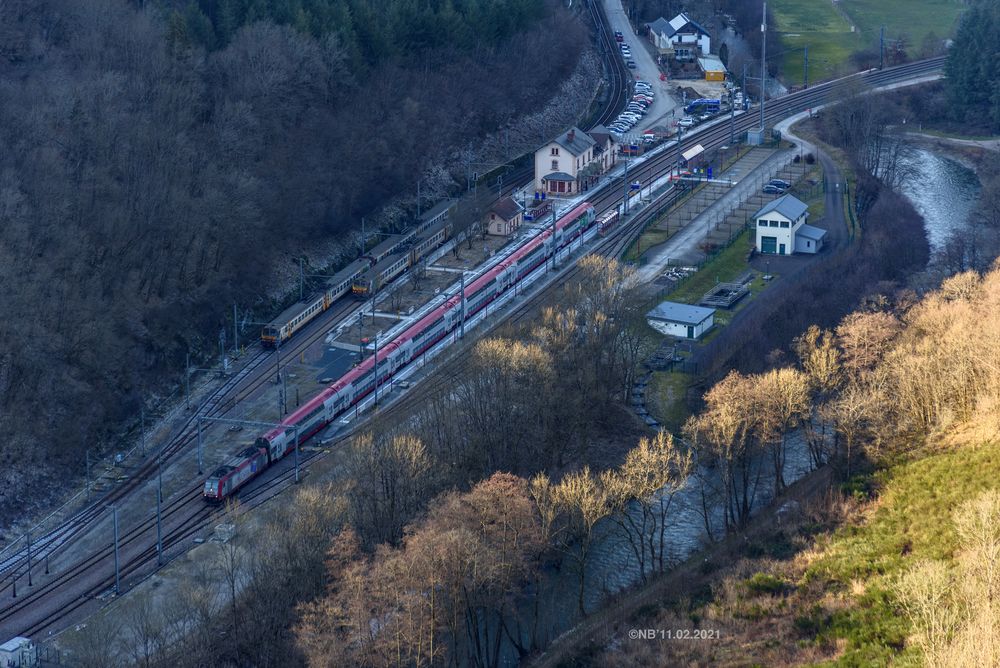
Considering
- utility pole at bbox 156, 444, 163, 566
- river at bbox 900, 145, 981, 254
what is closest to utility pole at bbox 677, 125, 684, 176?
river at bbox 900, 145, 981, 254

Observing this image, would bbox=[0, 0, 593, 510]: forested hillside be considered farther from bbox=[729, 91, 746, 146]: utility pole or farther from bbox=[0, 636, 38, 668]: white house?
bbox=[729, 91, 746, 146]: utility pole

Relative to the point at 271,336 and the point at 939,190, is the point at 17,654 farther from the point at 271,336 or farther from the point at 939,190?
the point at 939,190

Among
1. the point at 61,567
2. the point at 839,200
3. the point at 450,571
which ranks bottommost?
the point at 839,200

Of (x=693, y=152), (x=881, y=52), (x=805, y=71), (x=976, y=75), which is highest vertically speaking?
(x=693, y=152)

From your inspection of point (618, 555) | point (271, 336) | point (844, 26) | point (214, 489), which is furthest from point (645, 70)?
point (214, 489)

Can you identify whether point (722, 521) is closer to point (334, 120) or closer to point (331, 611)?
point (331, 611)

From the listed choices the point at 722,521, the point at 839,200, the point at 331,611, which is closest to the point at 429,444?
the point at 722,521
